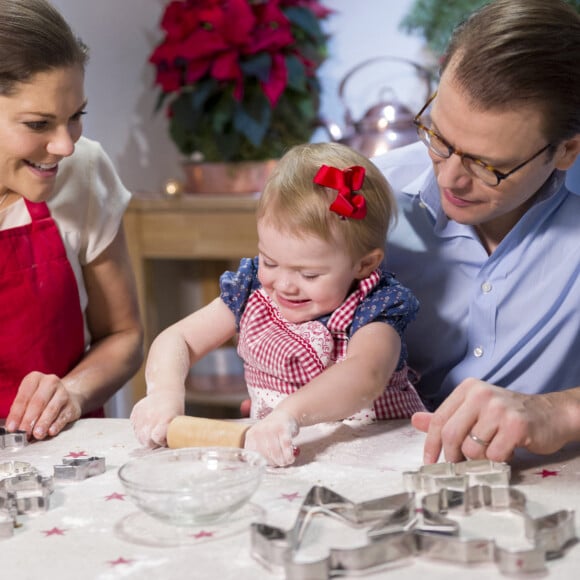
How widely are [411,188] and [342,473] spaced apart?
0.65 meters

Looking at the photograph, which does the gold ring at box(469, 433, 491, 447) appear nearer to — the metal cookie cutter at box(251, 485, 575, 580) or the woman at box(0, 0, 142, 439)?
the metal cookie cutter at box(251, 485, 575, 580)

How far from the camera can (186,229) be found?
306cm

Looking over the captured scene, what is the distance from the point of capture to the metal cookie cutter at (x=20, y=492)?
1.10 meters

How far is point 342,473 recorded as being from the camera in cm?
123

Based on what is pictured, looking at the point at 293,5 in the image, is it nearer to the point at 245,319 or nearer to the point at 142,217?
the point at 142,217

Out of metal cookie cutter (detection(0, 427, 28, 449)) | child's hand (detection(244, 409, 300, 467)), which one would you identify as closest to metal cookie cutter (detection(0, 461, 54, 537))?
metal cookie cutter (detection(0, 427, 28, 449))

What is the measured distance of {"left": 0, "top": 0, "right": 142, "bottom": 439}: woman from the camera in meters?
1.58

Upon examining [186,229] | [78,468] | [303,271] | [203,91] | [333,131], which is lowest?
[186,229]

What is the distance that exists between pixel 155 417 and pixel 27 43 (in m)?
0.64

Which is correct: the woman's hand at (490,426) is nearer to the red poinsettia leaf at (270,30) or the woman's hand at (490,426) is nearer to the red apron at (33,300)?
the red apron at (33,300)

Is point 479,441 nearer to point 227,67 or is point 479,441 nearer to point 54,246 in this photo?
point 54,246

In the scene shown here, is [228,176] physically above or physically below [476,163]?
below

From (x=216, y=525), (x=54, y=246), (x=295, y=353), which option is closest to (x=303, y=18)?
(x=54, y=246)

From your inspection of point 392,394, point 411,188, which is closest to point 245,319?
point 392,394
